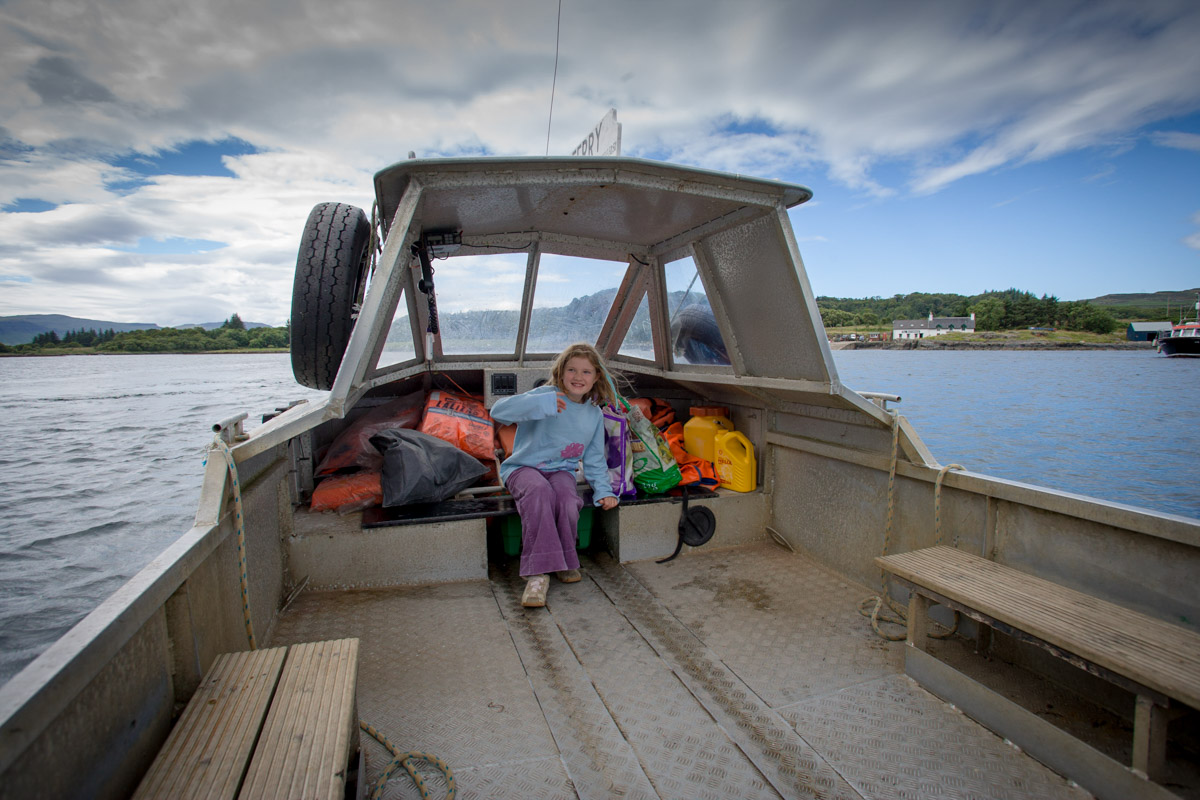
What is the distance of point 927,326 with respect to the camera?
177ft

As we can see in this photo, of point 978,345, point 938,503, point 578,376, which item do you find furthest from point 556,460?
point 978,345

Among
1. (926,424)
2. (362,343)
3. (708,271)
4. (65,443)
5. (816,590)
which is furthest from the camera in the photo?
(926,424)

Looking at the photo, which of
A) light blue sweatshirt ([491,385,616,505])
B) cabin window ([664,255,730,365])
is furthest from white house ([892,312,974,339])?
light blue sweatshirt ([491,385,616,505])

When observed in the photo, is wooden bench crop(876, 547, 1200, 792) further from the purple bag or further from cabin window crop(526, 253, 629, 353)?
cabin window crop(526, 253, 629, 353)

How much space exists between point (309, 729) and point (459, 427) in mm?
2997

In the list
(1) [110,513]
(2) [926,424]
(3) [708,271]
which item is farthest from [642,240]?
(2) [926,424]

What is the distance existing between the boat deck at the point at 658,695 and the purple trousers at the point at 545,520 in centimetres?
21

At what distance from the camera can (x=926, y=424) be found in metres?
16.6

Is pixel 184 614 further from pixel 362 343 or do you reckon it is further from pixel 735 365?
pixel 735 365

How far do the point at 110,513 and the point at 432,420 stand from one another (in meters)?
7.33

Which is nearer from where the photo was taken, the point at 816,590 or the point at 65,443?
the point at 816,590

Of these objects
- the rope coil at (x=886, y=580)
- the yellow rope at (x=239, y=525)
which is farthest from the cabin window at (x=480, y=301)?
the rope coil at (x=886, y=580)

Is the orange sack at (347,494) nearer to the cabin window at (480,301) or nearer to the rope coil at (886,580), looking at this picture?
the cabin window at (480,301)

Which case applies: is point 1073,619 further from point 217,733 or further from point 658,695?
point 217,733
